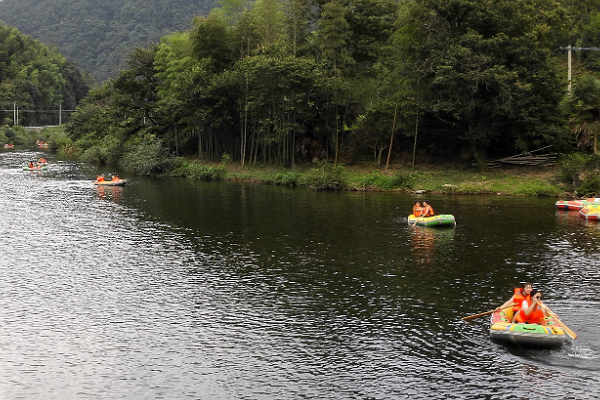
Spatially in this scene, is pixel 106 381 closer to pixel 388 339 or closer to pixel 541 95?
pixel 388 339

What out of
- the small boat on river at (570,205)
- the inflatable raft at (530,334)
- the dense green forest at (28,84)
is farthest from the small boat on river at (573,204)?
the dense green forest at (28,84)

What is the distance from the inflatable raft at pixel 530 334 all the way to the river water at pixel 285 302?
0.32 metres

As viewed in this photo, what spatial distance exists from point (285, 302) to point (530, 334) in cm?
924

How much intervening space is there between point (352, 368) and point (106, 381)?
720 centimetres

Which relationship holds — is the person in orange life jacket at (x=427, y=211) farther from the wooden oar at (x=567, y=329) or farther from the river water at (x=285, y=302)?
the wooden oar at (x=567, y=329)

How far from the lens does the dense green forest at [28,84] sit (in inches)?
6452

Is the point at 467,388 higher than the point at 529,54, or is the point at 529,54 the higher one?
the point at 529,54

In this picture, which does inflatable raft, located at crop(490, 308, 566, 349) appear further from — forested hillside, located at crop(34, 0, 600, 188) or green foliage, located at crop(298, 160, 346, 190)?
green foliage, located at crop(298, 160, 346, 190)

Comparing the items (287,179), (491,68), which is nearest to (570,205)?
(491,68)

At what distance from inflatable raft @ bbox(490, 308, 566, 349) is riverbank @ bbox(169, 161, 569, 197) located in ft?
110

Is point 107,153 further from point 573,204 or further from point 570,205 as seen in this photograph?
point 573,204

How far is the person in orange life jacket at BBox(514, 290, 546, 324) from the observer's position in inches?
820

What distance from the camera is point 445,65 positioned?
55.2m

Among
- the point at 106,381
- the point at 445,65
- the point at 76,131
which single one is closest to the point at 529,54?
the point at 445,65
